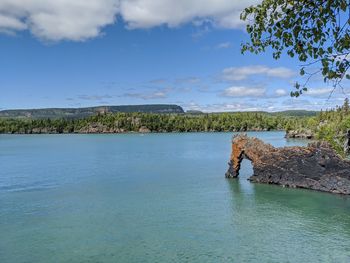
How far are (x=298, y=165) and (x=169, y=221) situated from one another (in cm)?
2156

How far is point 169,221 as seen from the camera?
1451 inches

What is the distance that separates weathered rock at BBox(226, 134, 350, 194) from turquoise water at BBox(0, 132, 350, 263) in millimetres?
1729

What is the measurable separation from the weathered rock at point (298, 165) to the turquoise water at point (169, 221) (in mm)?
1729

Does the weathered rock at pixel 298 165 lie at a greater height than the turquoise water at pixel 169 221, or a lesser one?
greater

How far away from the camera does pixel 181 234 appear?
32.6 meters

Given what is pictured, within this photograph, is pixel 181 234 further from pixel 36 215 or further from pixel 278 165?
pixel 278 165

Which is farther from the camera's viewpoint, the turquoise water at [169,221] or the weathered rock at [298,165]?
the weathered rock at [298,165]

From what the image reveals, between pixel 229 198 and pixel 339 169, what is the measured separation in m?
13.1

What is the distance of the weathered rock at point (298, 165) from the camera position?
47.2m

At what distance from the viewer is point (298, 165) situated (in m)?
50.9

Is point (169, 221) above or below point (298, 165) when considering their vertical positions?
below

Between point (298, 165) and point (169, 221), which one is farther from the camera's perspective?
point (298, 165)

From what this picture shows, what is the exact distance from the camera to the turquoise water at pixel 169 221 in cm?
2820

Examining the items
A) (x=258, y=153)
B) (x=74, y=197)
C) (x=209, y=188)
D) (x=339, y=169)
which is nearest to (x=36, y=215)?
(x=74, y=197)
